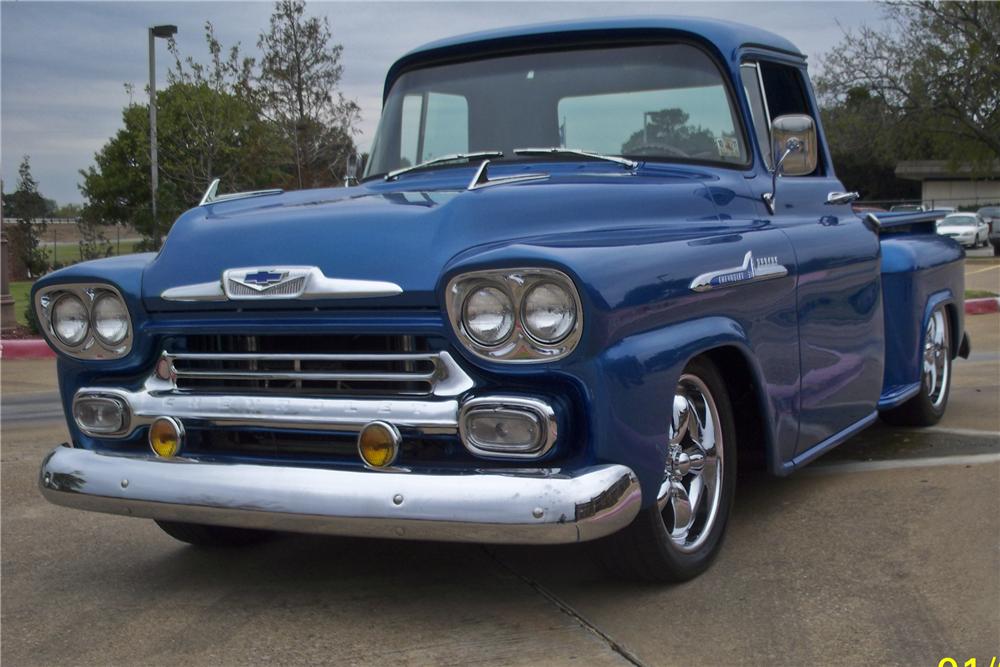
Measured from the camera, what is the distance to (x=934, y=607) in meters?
3.30

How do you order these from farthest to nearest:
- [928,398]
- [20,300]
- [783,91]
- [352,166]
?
[20,300], [928,398], [352,166], [783,91]

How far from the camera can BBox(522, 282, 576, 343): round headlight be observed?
9.62ft

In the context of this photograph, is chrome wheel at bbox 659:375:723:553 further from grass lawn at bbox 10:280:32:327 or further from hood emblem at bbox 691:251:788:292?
grass lawn at bbox 10:280:32:327

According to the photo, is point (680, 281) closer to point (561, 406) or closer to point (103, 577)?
point (561, 406)

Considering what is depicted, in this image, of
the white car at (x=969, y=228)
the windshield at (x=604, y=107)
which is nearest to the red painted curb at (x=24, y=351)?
the windshield at (x=604, y=107)

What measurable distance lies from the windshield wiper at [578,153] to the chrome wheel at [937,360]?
2.38 metres

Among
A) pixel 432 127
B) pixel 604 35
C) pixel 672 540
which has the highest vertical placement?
pixel 604 35

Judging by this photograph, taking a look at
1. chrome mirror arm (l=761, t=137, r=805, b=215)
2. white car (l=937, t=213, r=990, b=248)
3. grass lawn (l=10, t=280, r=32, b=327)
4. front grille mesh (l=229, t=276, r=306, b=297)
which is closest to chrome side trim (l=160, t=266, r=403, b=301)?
front grille mesh (l=229, t=276, r=306, b=297)

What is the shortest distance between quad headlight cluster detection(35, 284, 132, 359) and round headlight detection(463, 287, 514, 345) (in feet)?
3.73

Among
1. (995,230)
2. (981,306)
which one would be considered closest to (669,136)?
(981,306)

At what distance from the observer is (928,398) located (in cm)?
585

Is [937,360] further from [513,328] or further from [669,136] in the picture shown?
[513,328]

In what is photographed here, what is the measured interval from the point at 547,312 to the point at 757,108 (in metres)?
1.95

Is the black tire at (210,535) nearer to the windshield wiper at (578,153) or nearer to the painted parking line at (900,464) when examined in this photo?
the windshield wiper at (578,153)
